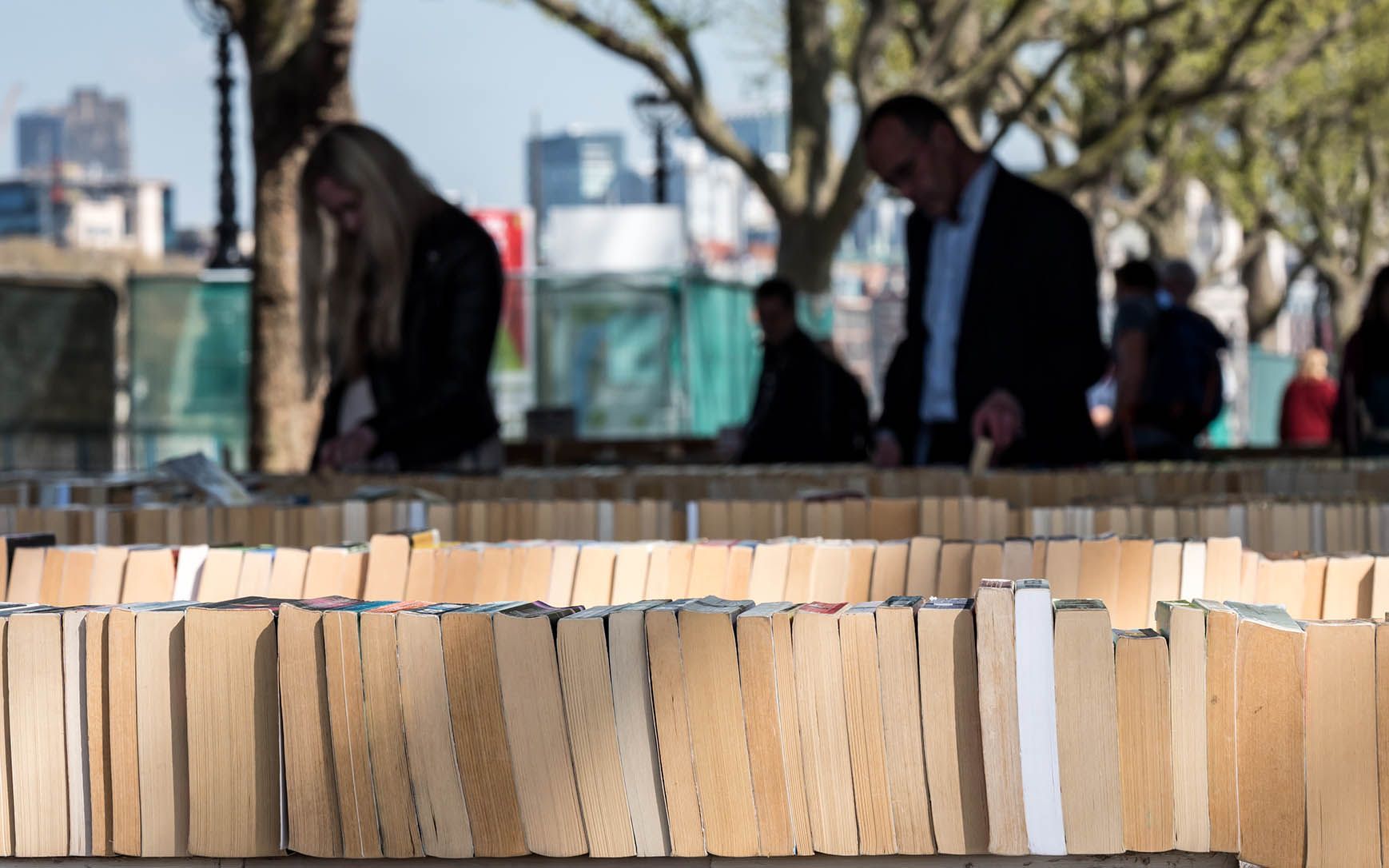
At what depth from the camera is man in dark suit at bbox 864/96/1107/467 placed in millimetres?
5105

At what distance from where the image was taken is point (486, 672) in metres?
1.91

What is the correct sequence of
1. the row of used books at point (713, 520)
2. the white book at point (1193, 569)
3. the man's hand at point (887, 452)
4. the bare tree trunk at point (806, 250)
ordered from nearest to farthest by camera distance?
1. the white book at point (1193, 569)
2. the row of used books at point (713, 520)
3. the man's hand at point (887, 452)
4. the bare tree trunk at point (806, 250)

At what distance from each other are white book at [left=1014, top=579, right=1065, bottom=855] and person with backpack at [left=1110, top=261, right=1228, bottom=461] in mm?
6090

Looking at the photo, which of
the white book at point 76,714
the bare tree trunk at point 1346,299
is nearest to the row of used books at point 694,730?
the white book at point 76,714

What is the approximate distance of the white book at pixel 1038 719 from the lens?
1.83 m

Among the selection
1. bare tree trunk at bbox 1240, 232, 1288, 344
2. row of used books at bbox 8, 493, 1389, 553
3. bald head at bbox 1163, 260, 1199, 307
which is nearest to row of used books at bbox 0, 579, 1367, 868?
row of used books at bbox 8, 493, 1389, 553

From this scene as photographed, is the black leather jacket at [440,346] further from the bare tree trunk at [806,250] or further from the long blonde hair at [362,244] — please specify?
the bare tree trunk at [806,250]

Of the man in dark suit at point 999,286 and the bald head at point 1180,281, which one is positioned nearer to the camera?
the man in dark suit at point 999,286

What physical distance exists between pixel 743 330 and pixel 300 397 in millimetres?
7708

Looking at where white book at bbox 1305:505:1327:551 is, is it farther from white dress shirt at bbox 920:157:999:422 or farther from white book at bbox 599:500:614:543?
white dress shirt at bbox 920:157:999:422

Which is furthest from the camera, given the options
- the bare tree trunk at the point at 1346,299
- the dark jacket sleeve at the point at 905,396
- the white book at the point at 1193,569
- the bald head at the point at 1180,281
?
the bare tree trunk at the point at 1346,299

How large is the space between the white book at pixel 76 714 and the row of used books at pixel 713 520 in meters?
1.01

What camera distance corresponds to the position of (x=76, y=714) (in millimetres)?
1984

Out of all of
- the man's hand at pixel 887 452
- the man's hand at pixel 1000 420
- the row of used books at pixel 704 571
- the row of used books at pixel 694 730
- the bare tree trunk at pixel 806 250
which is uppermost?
the bare tree trunk at pixel 806 250
